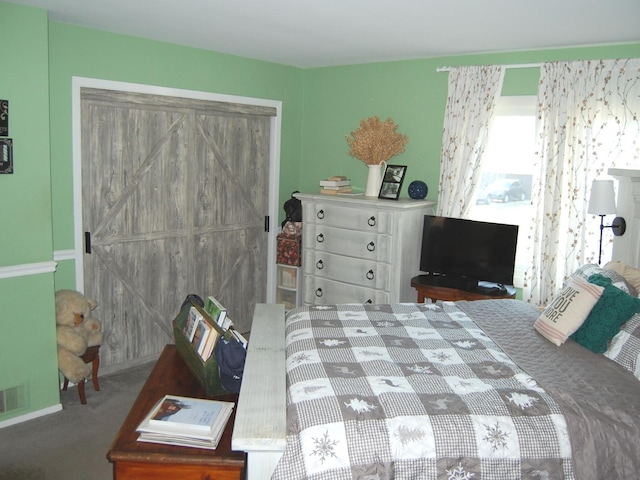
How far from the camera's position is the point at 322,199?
4816 millimetres

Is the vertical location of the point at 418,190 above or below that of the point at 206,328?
above

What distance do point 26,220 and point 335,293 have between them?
7.95ft

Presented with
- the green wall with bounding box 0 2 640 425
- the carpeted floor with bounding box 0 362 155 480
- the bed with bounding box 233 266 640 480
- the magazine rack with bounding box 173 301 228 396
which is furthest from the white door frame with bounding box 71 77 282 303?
the bed with bounding box 233 266 640 480

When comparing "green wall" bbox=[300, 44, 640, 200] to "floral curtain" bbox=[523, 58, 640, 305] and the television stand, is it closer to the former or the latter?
"floral curtain" bbox=[523, 58, 640, 305]

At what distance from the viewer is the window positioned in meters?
4.36

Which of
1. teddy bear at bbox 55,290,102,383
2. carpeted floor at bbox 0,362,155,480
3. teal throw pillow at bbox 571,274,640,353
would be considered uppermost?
teal throw pillow at bbox 571,274,640,353

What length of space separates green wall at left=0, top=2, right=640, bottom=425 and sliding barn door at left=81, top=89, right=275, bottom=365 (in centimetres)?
19

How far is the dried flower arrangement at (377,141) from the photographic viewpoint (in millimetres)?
4781

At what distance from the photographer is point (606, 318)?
2686 millimetres

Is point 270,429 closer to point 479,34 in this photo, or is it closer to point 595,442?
point 595,442

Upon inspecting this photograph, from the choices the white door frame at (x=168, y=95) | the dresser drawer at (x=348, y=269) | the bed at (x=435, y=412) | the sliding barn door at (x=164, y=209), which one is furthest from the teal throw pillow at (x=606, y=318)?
the white door frame at (x=168, y=95)

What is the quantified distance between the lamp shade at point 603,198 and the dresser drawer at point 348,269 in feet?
5.20

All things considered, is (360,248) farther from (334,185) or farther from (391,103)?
(391,103)

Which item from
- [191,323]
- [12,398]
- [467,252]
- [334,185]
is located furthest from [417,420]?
[334,185]
